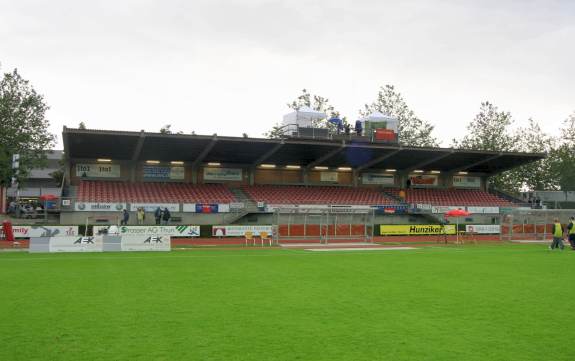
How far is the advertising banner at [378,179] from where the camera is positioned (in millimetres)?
57750

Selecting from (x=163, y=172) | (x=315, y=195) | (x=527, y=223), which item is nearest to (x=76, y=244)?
(x=163, y=172)

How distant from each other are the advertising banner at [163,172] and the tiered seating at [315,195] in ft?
21.2

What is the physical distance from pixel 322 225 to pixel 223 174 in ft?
51.4

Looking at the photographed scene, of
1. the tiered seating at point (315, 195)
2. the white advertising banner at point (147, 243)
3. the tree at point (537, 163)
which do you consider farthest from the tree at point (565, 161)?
the white advertising banner at point (147, 243)

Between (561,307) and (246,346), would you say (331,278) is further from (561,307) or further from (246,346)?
(246,346)

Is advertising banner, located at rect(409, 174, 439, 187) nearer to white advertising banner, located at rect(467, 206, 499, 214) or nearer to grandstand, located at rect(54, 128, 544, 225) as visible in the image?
grandstand, located at rect(54, 128, 544, 225)

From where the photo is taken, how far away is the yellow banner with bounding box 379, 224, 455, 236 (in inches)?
1702

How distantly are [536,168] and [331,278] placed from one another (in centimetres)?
6766

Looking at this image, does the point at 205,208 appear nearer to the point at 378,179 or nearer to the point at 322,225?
the point at 322,225

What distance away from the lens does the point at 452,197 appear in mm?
57594

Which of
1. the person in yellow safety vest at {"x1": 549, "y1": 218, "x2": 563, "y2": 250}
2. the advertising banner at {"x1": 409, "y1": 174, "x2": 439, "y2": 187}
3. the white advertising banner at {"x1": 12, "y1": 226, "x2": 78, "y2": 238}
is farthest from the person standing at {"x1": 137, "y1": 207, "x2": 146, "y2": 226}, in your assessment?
the advertising banner at {"x1": 409, "y1": 174, "x2": 439, "y2": 187}

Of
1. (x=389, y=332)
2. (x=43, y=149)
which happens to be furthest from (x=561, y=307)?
(x=43, y=149)

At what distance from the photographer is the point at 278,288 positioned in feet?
49.0

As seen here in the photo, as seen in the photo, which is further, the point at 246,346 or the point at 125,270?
the point at 125,270
